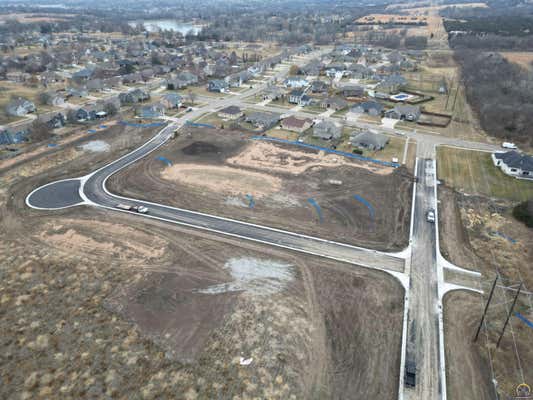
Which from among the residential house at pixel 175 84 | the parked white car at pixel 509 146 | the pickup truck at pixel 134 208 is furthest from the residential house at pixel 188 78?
the parked white car at pixel 509 146

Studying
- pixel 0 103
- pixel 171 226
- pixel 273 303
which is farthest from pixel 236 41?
pixel 273 303

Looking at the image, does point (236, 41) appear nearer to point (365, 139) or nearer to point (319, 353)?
point (365, 139)

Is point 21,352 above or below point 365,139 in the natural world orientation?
below

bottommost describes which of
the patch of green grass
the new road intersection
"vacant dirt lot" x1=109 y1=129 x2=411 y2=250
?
the new road intersection

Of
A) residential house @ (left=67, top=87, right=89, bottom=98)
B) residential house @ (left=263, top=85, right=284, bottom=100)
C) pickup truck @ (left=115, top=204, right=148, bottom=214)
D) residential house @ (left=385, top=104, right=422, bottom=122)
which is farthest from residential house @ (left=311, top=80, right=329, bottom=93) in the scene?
pickup truck @ (left=115, top=204, right=148, bottom=214)

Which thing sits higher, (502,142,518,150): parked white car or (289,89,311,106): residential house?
(289,89,311,106): residential house

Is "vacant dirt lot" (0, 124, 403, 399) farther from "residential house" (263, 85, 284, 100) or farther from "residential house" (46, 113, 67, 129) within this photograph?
"residential house" (263, 85, 284, 100)
